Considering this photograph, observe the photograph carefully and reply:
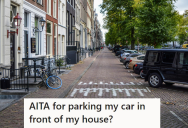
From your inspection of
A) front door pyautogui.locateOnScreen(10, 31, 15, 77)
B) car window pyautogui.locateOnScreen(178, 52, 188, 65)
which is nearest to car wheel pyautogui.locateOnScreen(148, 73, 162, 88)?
car window pyautogui.locateOnScreen(178, 52, 188, 65)

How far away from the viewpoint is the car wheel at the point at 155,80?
12216 mm

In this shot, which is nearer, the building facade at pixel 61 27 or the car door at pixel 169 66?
the car door at pixel 169 66

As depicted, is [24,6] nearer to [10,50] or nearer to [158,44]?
[10,50]

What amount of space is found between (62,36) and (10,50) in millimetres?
15654

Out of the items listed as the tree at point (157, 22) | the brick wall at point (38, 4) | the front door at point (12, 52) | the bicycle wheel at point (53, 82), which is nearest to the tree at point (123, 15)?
the tree at point (157, 22)

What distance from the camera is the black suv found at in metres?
11.3

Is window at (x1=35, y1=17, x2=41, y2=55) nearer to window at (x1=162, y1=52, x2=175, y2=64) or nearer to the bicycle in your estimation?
the bicycle

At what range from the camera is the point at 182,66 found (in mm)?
11320

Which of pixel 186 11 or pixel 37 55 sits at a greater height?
pixel 186 11

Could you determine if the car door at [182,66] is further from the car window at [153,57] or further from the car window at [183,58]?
the car window at [153,57]

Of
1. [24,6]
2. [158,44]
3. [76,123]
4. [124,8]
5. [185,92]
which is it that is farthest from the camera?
[124,8]

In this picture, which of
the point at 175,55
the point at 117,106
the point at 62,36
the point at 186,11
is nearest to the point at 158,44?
the point at 62,36

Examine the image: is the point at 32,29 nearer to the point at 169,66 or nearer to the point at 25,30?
the point at 25,30

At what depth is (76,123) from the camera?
4535 mm
